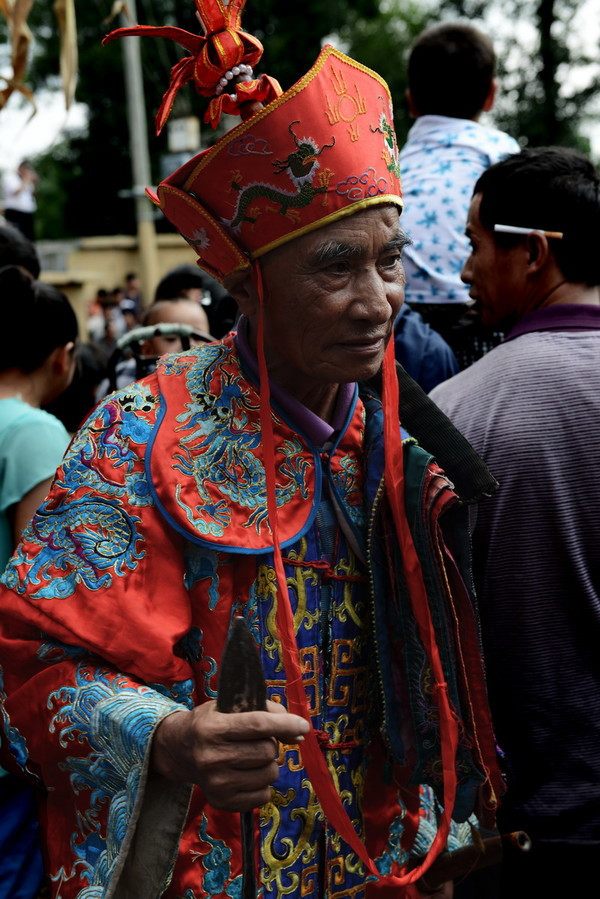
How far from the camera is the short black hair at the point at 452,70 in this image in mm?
3869

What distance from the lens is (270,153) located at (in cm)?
198

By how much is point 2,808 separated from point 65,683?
2.85ft

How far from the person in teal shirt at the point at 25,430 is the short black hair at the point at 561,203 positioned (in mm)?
1250

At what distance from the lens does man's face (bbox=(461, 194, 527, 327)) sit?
9.24 feet

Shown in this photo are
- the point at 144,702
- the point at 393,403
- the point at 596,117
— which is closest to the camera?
the point at 144,702

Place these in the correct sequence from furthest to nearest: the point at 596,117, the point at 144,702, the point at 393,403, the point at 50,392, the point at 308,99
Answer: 1. the point at 596,117
2. the point at 50,392
3. the point at 393,403
4. the point at 308,99
5. the point at 144,702

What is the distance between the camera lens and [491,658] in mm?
2617

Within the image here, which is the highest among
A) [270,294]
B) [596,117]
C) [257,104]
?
[257,104]

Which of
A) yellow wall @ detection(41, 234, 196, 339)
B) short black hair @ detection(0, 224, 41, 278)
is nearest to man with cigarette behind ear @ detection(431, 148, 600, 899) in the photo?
short black hair @ detection(0, 224, 41, 278)

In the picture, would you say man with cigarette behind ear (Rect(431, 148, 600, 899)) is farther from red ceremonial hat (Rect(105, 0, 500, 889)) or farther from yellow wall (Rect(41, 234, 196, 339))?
yellow wall (Rect(41, 234, 196, 339))

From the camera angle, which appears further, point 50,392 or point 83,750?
point 50,392

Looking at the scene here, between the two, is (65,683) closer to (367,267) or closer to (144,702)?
(144,702)

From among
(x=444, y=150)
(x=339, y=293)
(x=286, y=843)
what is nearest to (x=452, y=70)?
(x=444, y=150)

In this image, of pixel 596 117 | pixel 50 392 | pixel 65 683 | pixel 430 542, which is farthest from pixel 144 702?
pixel 596 117
